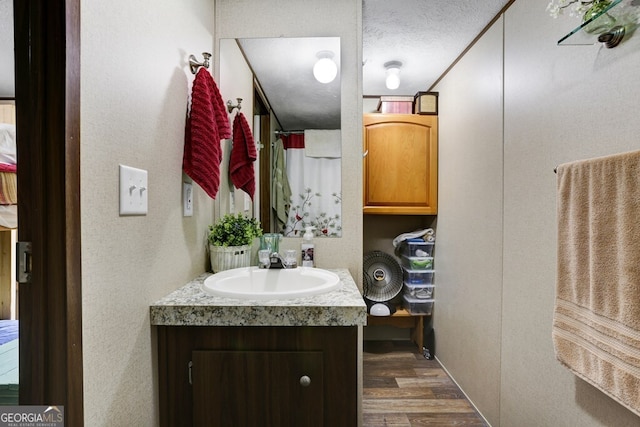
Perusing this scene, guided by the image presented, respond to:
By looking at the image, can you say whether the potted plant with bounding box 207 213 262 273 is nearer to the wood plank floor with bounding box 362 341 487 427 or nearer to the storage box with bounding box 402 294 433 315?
the wood plank floor with bounding box 362 341 487 427

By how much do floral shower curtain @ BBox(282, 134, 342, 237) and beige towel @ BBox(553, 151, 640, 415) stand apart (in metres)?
0.93

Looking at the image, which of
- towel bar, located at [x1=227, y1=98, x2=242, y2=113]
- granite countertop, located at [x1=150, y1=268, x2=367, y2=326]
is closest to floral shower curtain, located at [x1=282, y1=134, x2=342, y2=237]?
towel bar, located at [x1=227, y1=98, x2=242, y2=113]

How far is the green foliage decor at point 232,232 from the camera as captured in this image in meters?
1.47

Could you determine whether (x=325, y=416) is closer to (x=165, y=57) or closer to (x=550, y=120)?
(x=165, y=57)

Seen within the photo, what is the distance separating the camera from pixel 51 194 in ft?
2.10

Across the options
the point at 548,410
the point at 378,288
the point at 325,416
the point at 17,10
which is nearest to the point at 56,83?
the point at 17,10

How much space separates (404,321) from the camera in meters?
2.75

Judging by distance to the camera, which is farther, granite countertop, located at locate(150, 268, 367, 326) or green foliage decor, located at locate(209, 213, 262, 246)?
green foliage decor, located at locate(209, 213, 262, 246)

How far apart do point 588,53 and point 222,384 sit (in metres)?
1.68

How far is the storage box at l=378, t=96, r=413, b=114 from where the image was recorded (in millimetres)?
2695

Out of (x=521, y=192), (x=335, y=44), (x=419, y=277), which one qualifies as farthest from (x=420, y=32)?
(x=419, y=277)

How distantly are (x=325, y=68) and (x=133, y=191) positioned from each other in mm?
1156

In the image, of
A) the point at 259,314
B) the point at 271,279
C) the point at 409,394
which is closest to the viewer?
the point at 259,314

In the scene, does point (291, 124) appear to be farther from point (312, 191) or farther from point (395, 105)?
point (395, 105)
